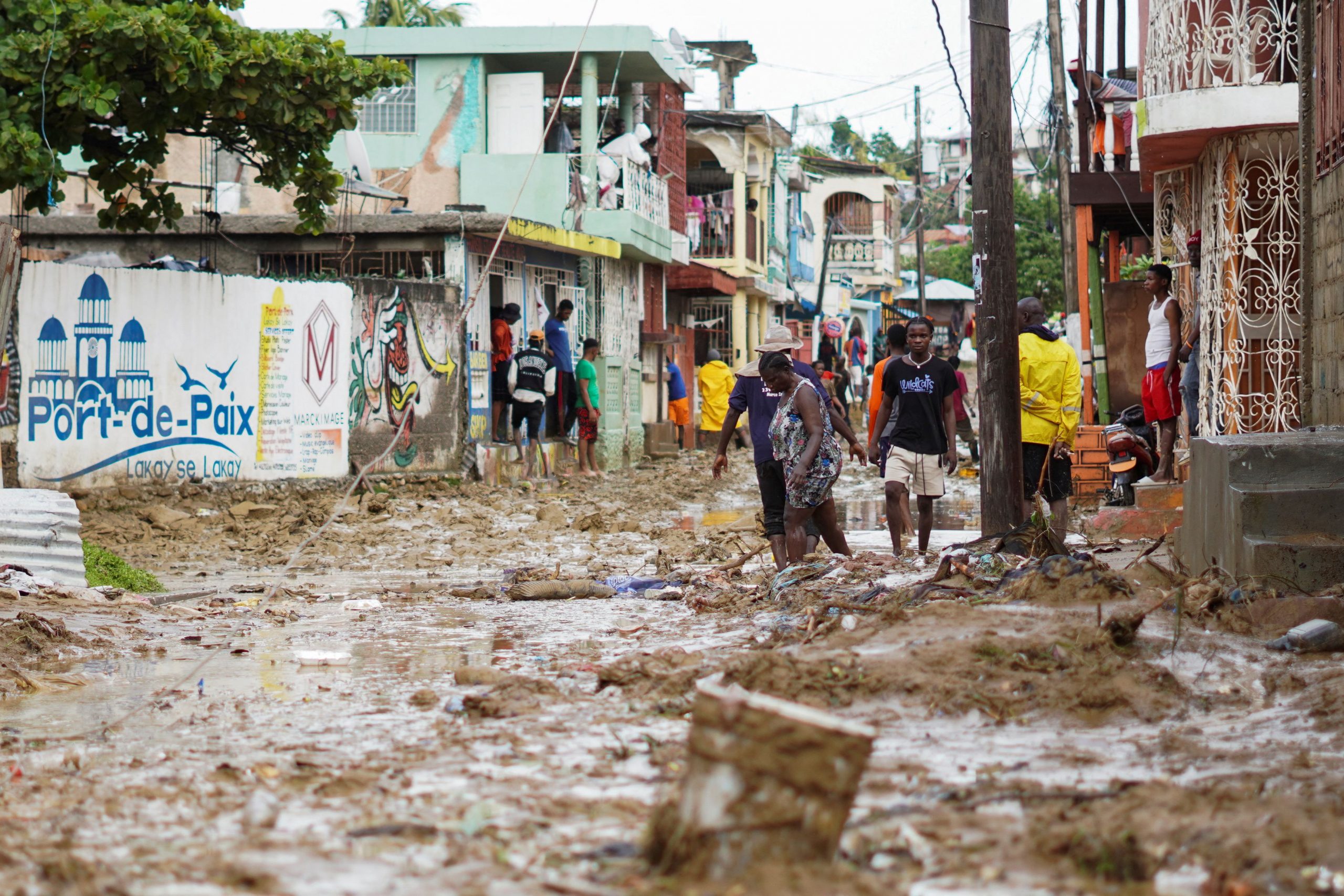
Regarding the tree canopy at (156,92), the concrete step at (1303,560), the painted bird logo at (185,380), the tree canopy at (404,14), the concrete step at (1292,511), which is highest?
the tree canopy at (404,14)

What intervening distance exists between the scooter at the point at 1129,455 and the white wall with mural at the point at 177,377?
7.92 meters

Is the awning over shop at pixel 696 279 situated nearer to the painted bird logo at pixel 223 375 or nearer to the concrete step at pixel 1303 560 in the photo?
the painted bird logo at pixel 223 375

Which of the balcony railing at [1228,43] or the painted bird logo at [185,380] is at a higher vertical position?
the balcony railing at [1228,43]

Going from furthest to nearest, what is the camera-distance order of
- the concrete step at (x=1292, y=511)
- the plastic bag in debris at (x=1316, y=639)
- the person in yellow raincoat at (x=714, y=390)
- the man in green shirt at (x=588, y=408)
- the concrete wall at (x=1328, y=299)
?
the person in yellow raincoat at (x=714, y=390)
the man in green shirt at (x=588, y=408)
the concrete wall at (x=1328, y=299)
the concrete step at (x=1292, y=511)
the plastic bag in debris at (x=1316, y=639)

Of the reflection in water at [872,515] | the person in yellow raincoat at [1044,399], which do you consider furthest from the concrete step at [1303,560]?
the reflection in water at [872,515]

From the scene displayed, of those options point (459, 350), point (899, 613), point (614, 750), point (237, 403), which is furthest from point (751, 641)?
point (459, 350)

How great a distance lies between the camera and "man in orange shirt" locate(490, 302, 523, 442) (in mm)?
17891

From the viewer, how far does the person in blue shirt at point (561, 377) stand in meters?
19.0

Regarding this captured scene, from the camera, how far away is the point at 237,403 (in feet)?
45.3

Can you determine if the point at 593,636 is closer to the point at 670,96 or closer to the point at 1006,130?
the point at 1006,130

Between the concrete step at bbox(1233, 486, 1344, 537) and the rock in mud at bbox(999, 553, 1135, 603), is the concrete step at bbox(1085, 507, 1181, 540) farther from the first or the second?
the concrete step at bbox(1233, 486, 1344, 537)

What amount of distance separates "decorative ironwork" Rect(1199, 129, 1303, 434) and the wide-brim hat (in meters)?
3.49

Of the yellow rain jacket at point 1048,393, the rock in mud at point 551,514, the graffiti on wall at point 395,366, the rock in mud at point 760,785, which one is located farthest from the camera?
the graffiti on wall at point 395,366

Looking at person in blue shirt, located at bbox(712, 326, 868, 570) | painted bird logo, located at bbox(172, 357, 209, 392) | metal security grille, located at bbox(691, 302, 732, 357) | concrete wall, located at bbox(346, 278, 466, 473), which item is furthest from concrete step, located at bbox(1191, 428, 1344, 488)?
metal security grille, located at bbox(691, 302, 732, 357)
